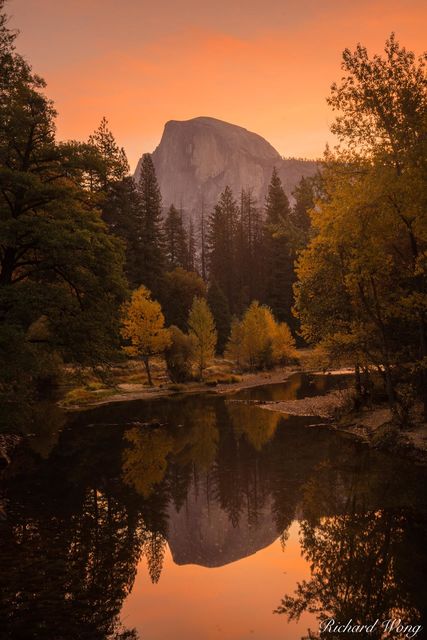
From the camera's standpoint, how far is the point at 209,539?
1410 cm

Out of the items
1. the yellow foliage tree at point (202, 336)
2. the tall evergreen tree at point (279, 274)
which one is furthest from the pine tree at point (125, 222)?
the tall evergreen tree at point (279, 274)

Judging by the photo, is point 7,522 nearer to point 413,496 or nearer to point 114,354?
point 114,354

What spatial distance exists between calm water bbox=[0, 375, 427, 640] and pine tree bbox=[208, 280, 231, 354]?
47.2 meters

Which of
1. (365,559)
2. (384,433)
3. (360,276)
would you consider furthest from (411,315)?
(365,559)

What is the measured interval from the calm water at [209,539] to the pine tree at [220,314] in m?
47.2

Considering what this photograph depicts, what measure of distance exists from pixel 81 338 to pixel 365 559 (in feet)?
39.4

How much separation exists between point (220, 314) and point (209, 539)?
5919cm

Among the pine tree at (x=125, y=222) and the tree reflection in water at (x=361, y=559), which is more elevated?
the pine tree at (x=125, y=222)

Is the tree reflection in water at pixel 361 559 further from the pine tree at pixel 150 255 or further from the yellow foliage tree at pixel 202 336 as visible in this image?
the pine tree at pixel 150 255

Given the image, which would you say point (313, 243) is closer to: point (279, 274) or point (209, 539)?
point (209, 539)

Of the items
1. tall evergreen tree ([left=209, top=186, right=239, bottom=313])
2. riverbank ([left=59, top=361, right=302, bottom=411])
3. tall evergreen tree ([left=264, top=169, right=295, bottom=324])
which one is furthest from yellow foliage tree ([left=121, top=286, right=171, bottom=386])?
tall evergreen tree ([left=209, top=186, right=239, bottom=313])

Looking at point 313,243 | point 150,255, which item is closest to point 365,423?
point 313,243

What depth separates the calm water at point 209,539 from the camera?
9.56 metres

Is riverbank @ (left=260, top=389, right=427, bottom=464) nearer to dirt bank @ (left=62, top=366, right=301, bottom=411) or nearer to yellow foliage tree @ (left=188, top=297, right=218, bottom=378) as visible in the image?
dirt bank @ (left=62, top=366, right=301, bottom=411)
